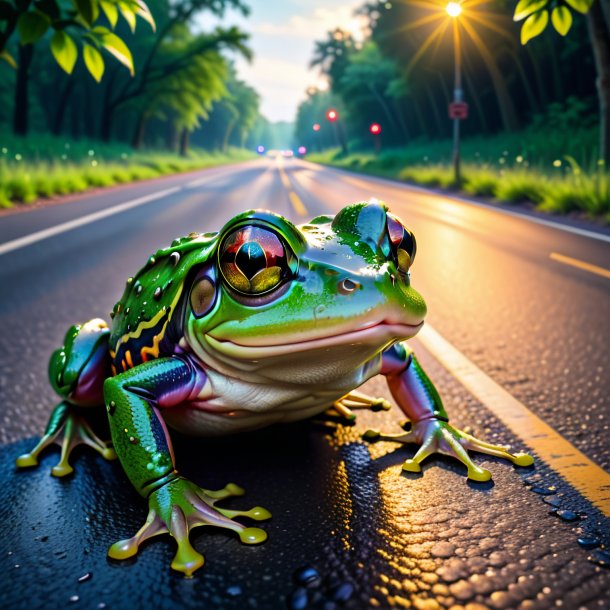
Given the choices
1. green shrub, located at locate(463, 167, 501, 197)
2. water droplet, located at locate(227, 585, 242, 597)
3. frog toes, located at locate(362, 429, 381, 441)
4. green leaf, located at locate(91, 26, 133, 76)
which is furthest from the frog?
green shrub, located at locate(463, 167, 501, 197)

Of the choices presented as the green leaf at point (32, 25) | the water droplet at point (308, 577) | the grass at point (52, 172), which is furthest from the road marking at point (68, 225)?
the water droplet at point (308, 577)

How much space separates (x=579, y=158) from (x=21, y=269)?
2336 cm

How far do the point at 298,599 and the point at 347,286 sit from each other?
2.49 ft

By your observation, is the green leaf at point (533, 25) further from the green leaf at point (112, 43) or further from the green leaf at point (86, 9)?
the green leaf at point (86, 9)

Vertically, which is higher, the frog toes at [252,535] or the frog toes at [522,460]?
the frog toes at [252,535]

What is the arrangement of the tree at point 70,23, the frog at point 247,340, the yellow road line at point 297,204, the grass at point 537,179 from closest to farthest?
the frog at point 247,340 → the tree at point 70,23 → the grass at point 537,179 → the yellow road line at point 297,204

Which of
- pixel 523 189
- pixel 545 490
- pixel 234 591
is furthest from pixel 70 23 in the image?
pixel 523 189

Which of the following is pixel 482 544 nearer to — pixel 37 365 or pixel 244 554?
pixel 244 554

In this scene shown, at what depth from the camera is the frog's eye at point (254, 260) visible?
5.16 ft

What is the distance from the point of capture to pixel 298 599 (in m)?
1.34

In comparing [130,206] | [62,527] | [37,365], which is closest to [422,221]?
[130,206]

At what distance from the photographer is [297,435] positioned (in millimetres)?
2238

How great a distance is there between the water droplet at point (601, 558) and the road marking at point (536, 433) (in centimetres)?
26

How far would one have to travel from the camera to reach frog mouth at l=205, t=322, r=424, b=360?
60.2 inches
